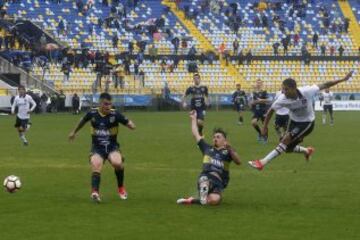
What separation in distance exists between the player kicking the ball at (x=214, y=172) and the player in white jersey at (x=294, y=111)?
6.32ft

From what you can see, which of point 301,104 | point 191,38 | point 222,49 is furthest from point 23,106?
point 191,38

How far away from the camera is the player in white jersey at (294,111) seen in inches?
612

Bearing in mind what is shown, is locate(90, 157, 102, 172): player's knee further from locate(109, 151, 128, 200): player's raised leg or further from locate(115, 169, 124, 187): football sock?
locate(115, 169, 124, 187): football sock

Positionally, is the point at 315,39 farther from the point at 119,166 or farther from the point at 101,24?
the point at 119,166

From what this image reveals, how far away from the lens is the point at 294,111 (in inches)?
640

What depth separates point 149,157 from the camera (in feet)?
76.5

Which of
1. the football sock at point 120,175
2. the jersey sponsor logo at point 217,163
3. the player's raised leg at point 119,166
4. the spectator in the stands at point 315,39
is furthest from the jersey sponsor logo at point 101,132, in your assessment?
the spectator in the stands at point 315,39

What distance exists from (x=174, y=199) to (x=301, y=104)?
320 centimetres

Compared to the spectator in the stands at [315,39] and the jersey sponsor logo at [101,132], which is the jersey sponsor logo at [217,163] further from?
the spectator in the stands at [315,39]

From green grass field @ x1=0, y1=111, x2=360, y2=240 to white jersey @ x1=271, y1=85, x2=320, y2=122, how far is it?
1.31m

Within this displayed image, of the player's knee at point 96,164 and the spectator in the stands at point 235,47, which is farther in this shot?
the spectator in the stands at point 235,47

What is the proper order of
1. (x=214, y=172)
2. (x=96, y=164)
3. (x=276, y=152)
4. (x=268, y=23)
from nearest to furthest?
(x=214, y=172), (x=96, y=164), (x=276, y=152), (x=268, y=23)

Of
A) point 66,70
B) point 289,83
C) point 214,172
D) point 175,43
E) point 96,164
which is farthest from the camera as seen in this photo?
point 175,43

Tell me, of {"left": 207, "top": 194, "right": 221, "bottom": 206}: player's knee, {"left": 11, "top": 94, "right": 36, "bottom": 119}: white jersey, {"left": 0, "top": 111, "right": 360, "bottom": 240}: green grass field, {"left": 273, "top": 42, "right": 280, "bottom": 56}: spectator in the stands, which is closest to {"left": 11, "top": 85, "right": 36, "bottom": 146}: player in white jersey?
{"left": 11, "top": 94, "right": 36, "bottom": 119}: white jersey
